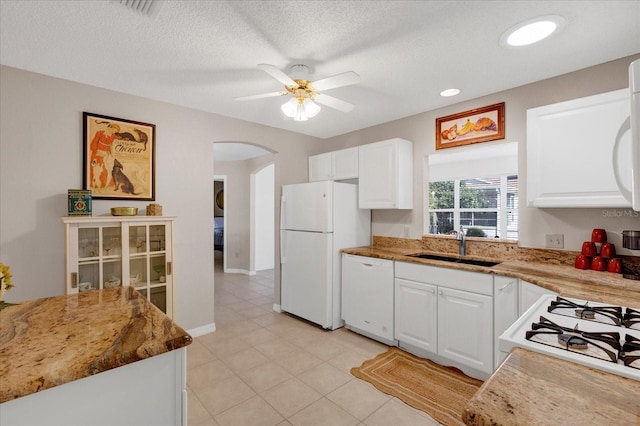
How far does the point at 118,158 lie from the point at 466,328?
3292mm

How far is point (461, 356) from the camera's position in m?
2.38

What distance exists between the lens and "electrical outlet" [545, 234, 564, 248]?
7.77 ft

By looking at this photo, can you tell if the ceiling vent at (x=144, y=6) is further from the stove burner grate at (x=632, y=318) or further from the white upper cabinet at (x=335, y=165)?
Result: the stove burner grate at (x=632, y=318)

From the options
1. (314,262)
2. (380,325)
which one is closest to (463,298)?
(380,325)

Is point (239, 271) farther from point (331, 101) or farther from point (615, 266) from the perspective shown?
point (615, 266)

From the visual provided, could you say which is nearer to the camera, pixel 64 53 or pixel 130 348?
pixel 130 348

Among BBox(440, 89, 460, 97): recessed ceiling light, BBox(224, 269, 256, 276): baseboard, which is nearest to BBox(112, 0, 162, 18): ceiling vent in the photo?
BBox(440, 89, 460, 97): recessed ceiling light

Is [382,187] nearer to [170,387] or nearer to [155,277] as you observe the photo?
[155,277]

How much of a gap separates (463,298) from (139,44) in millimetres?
2917

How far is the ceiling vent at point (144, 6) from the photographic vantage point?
1.55 m

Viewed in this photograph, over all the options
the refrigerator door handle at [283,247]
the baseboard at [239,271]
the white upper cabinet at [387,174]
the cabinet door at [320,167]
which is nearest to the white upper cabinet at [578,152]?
the white upper cabinet at [387,174]

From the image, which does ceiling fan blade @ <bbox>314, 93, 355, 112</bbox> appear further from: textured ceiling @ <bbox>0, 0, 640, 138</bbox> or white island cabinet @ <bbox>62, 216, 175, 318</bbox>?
white island cabinet @ <bbox>62, 216, 175, 318</bbox>

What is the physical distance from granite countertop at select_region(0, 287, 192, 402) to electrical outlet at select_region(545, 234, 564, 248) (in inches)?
106

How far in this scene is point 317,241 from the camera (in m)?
3.39
